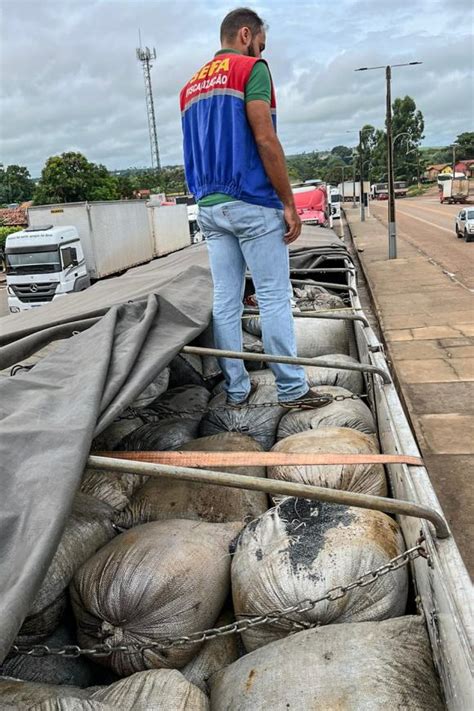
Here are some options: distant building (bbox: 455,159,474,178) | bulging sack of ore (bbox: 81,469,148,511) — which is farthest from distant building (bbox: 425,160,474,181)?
bulging sack of ore (bbox: 81,469,148,511)

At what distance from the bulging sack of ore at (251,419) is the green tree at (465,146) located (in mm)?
116687

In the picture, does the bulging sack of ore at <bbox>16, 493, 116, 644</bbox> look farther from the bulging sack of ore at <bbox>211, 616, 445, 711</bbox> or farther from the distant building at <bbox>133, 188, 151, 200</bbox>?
the distant building at <bbox>133, 188, 151, 200</bbox>

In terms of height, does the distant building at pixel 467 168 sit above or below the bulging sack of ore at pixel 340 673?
above

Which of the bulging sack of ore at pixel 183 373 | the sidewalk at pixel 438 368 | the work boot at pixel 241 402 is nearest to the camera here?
the work boot at pixel 241 402

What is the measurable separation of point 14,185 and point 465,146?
75.6m

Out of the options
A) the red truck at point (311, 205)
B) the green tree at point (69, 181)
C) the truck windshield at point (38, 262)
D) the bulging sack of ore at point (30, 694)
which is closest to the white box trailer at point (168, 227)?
the red truck at point (311, 205)

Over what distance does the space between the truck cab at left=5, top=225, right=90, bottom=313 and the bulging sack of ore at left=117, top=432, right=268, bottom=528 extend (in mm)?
15795

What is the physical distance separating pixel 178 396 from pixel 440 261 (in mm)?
15898

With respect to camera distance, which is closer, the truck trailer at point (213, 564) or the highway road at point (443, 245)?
the truck trailer at point (213, 564)

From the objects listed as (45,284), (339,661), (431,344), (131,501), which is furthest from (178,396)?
(45,284)

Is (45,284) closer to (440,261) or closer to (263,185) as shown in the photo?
(440,261)

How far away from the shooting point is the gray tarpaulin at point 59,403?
1584mm

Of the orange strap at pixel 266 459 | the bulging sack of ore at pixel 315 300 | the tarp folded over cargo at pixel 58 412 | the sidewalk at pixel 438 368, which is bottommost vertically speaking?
the sidewalk at pixel 438 368

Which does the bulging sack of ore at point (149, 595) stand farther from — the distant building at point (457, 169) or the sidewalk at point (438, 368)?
the distant building at point (457, 169)
